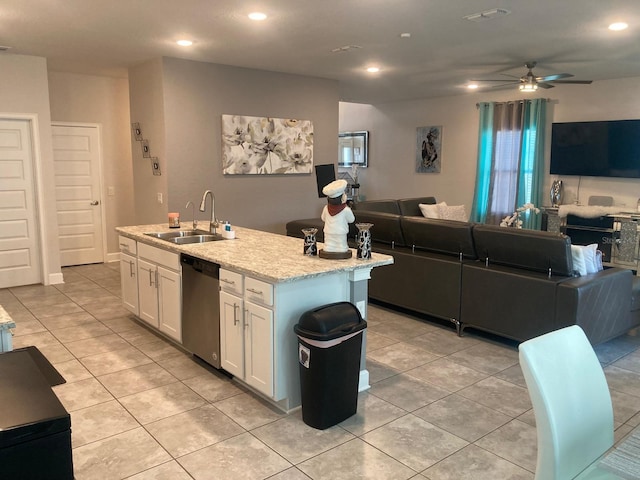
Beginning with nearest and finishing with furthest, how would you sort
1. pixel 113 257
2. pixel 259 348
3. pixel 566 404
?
pixel 566 404, pixel 259 348, pixel 113 257

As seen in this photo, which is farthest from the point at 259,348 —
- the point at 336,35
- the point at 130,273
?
the point at 336,35

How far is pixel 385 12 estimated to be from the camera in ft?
13.1

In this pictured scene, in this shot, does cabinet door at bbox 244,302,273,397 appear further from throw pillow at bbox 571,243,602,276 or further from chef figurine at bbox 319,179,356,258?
throw pillow at bbox 571,243,602,276

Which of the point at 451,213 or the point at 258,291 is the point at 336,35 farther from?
the point at 451,213

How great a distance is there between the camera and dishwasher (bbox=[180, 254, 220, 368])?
3.52m

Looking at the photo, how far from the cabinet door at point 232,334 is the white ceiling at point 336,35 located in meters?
2.18

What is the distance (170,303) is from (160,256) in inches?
14.9

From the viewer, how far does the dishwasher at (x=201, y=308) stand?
352cm

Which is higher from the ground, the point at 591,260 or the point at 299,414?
the point at 591,260

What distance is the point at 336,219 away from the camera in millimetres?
3322

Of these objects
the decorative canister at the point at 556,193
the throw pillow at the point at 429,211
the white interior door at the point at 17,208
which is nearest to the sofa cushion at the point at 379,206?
the throw pillow at the point at 429,211

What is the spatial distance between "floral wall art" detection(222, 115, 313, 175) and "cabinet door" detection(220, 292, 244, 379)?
3.20 m

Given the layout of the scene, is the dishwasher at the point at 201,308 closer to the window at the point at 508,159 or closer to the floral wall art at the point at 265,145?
the floral wall art at the point at 265,145

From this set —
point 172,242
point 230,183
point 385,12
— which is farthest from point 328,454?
point 230,183
